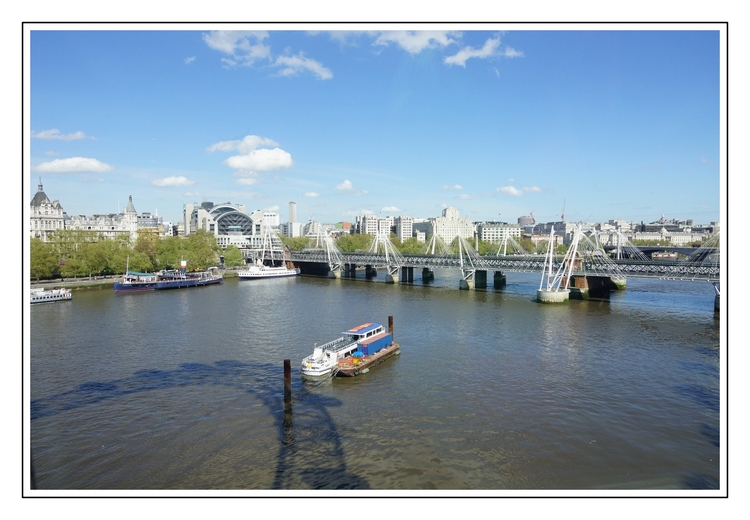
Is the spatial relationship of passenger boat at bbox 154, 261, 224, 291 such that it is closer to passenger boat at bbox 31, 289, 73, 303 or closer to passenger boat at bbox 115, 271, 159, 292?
passenger boat at bbox 115, 271, 159, 292

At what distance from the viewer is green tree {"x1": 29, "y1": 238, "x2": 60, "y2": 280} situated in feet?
166

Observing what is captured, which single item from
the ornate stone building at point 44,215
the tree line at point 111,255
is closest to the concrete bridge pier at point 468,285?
the tree line at point 111,255

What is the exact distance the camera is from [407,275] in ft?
204

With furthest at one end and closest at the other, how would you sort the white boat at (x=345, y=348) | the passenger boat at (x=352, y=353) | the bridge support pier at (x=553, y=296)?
the bridge support pier at (x=553, y=296) → the passenger boat at (x=352, y=353) → the white boat at (x=345, y=348)

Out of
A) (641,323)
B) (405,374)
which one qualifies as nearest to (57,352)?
(405,374)

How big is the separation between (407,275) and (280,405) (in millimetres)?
45923

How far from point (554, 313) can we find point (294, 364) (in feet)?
72.2

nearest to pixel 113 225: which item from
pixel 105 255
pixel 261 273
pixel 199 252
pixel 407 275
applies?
pixel 199 252

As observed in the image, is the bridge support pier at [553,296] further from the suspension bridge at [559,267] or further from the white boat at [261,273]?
the white boat at [261,273]

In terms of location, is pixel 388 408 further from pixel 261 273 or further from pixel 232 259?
pixel 232 259

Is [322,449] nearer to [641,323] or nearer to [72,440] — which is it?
[72,440]

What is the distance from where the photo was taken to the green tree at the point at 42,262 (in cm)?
5056

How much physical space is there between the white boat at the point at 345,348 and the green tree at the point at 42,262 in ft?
139

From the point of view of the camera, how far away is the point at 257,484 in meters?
11.8
